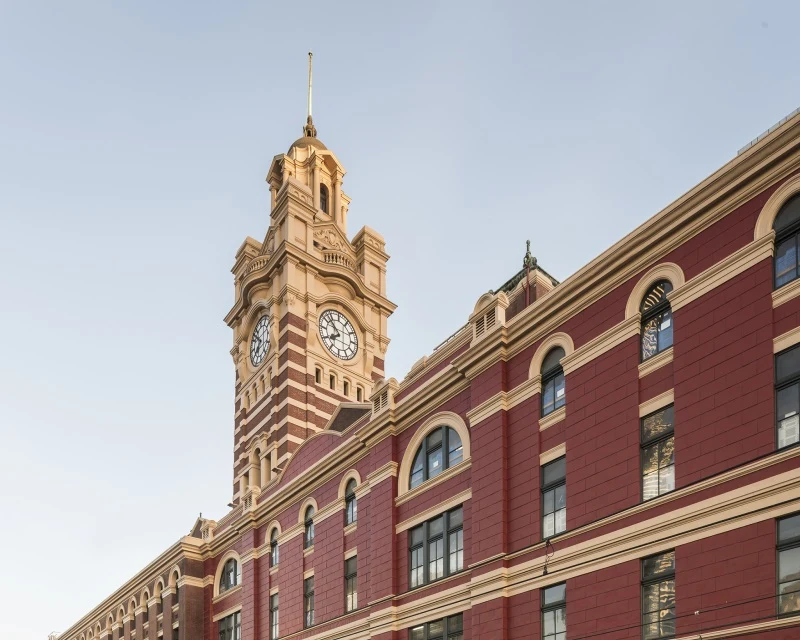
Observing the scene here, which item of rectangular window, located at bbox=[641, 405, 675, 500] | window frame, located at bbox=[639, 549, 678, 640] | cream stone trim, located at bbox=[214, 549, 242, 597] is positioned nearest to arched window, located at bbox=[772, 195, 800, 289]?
rectangular window, located at bbox=[641, 405, 675, 500]

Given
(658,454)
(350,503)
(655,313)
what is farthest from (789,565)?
(350,503)

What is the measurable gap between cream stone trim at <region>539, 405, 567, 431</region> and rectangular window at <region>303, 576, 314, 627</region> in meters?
16.0

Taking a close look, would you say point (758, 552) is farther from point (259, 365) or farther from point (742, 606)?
point (259, 365)

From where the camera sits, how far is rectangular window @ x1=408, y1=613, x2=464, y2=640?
3053cm

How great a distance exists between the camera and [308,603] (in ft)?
132

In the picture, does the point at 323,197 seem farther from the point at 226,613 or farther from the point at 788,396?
the point at 788,396

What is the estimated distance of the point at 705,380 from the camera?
23141mm

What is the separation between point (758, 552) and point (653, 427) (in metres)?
4.70

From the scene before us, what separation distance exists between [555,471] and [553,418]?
5.00ft

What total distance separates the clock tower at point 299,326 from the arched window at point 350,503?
2227 cm

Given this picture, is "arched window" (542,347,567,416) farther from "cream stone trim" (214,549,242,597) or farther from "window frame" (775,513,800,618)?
"cream stone trim" (214,549,242,597)

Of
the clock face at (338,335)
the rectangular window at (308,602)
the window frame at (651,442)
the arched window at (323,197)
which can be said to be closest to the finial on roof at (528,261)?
the window frame at (651,442)

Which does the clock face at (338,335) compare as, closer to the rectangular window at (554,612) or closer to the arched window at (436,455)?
the arched window at (436,455)

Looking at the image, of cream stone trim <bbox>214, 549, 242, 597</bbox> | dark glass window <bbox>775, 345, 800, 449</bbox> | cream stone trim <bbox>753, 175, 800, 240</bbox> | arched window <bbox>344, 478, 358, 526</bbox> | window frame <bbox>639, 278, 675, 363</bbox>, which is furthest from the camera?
cream stone trim <bbox>214, 549, 242, 597</bbox>
